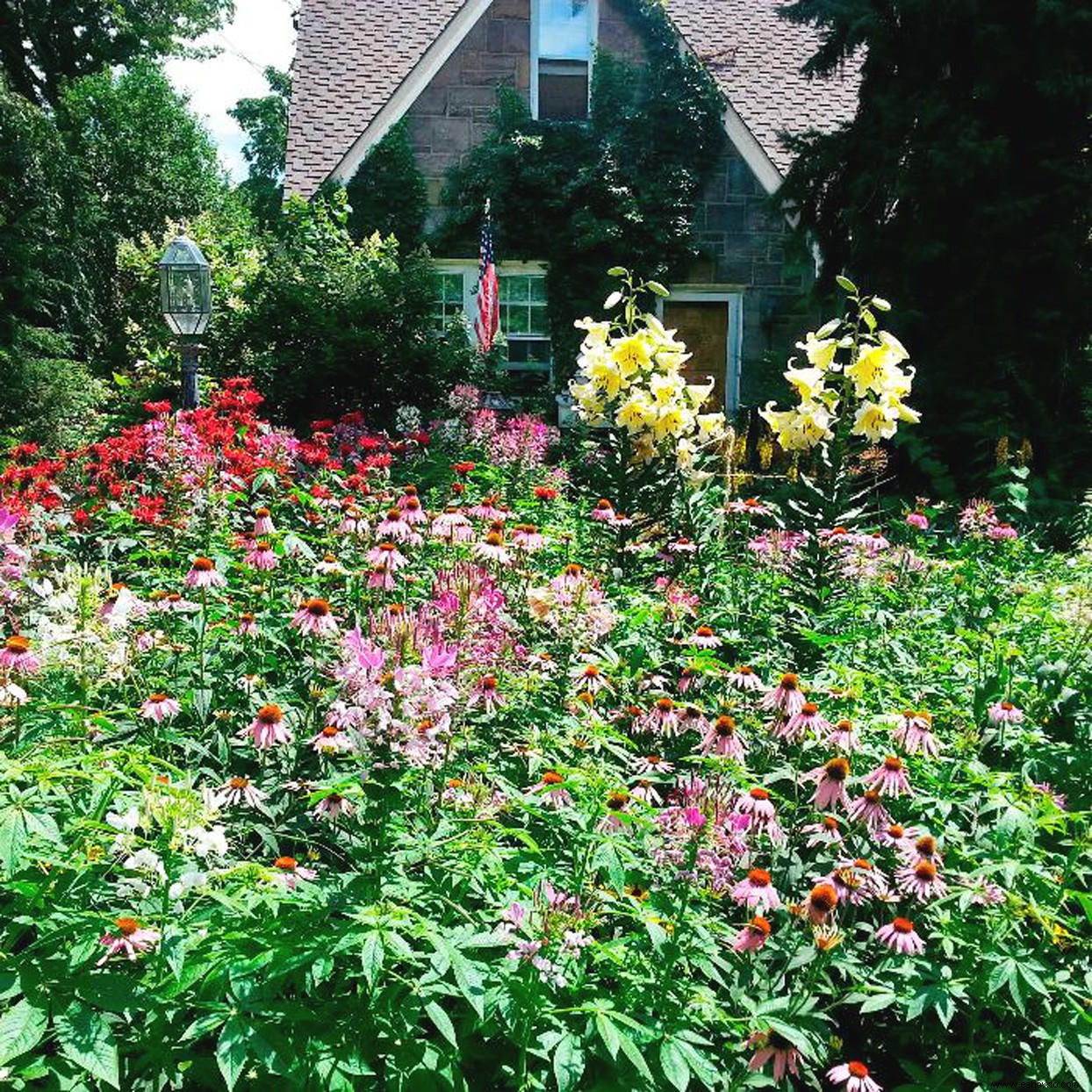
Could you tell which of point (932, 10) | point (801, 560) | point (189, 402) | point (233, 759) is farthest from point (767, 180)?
point (233, 759)

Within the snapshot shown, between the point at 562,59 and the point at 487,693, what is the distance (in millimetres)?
12246

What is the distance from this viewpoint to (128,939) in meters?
1.97

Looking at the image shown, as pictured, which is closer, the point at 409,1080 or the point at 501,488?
the point at 409,1080

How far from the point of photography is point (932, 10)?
8.98 m

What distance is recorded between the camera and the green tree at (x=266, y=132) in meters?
33.8

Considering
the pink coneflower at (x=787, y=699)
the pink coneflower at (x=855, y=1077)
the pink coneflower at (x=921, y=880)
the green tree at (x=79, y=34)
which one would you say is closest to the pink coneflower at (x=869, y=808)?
the pink coneflower at (x=921, y=880)

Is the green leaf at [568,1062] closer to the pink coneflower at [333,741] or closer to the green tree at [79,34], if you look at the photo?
the pink coneflower at [333,741]

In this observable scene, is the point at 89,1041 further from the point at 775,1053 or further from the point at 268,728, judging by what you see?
the point at 775,1053

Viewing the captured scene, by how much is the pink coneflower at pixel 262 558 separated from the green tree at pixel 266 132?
31.5 meters

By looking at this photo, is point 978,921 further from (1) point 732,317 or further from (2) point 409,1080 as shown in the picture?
(1) point 732,317

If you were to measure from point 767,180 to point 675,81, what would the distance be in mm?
1541

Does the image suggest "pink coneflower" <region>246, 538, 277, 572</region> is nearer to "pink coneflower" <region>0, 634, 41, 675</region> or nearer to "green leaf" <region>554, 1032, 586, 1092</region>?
"pink coneflower" <region>0, 634, 41, 675</region>

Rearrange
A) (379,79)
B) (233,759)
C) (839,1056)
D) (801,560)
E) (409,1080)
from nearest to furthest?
1. (409,1080)
2. (839,1056)
3. (233,759)
4. (801,560)
5. (379,79)

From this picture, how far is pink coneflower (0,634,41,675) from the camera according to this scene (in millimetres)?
2611
